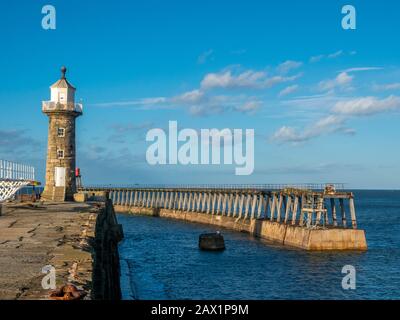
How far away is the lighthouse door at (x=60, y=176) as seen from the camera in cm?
5069

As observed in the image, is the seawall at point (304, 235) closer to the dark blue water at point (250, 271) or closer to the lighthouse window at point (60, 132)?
the dark blue water at point (250, 271)

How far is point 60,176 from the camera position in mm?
50844

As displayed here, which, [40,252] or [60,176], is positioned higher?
[60,176]

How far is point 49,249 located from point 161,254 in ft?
97.6

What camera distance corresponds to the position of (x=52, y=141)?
50750 mm

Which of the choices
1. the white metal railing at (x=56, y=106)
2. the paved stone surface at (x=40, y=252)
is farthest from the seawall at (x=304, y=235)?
the white metal railing at (x=56, y=106)

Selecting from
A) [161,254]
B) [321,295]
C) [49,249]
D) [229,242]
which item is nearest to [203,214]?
[229,242]

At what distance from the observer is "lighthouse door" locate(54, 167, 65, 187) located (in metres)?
50.7

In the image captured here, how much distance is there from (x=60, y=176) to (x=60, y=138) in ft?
12.4

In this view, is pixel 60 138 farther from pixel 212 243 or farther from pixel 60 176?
pixel 212 243

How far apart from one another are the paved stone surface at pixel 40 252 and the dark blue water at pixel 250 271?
6.76m

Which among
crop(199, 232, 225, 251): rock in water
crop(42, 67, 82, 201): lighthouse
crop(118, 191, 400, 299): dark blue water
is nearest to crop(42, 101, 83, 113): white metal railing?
crop(42, 67, 82, 201): lighthouse

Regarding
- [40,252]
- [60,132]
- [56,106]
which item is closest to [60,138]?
[60,132]
